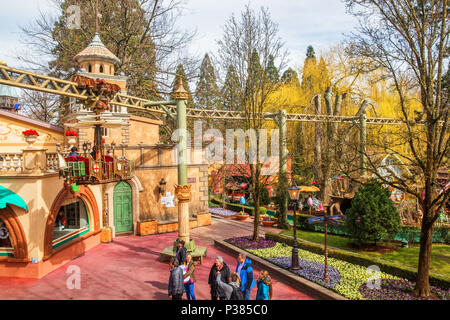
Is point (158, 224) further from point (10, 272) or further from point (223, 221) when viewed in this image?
point (10, 272)

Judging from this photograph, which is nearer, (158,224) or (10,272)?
(10,272)

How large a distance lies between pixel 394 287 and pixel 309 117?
15.4m

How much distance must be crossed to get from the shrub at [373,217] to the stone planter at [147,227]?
34.4 feet

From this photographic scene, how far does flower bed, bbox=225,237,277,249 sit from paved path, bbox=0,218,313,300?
91 centimetres

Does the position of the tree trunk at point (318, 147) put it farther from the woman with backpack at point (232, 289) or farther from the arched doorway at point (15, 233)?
the arched doorway at point (15, 233)

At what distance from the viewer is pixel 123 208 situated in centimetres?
1761

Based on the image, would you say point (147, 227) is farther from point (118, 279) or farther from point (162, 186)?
point (118, 279)

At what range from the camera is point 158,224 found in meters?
18.1

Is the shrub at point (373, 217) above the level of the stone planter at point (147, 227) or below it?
above

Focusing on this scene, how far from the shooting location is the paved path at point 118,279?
990 cm

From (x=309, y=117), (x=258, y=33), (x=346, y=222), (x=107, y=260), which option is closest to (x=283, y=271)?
(x=346, y=222)

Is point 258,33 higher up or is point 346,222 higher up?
point 258,33

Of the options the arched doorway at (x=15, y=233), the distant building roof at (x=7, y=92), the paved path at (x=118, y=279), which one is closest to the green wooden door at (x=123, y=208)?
the paved path at (x=118, y=279)
